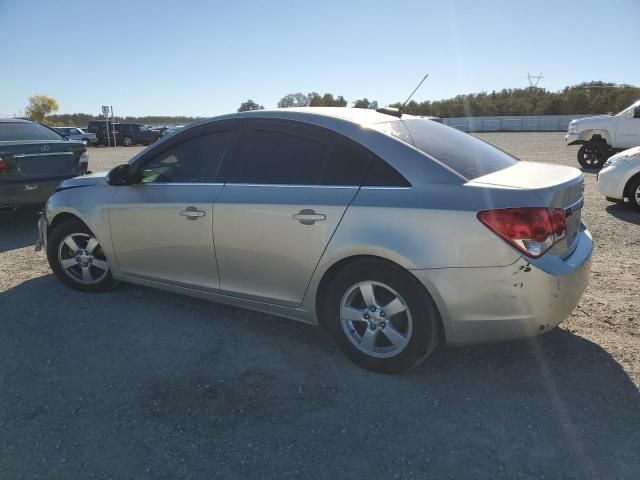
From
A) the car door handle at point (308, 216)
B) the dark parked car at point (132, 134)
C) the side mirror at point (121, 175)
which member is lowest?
the car door handle at point (308, 216)

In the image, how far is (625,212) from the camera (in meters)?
7.62

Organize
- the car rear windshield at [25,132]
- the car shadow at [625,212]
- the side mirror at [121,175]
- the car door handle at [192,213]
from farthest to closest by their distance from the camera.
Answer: the car shadow at [625,212]
the car rear windshield at [25,132]
the side mirror at [121,175]
the car door handle at [192,213]

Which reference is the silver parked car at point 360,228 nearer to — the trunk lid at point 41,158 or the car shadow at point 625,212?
the trunk lid at point 41,158

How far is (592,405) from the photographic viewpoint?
271 cm

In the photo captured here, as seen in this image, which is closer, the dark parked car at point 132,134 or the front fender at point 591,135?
the front fender at point 591,135

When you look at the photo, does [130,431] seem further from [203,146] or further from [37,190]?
[37,190]

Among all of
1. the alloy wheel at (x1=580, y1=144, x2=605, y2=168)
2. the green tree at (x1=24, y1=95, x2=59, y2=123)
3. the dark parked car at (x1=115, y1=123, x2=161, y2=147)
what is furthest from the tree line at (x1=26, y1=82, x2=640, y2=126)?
the alloy wheel at (x1=580, y1=144, x2=605, y2=168)

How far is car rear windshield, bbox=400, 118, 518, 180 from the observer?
300cm

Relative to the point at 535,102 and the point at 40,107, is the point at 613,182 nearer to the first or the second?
the point at 535,102

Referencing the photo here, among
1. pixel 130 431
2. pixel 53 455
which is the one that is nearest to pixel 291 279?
pixel 130 431

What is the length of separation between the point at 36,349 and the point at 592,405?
11.7 feet

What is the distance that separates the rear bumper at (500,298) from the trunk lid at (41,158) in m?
5.91

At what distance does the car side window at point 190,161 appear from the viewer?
3.68 meters

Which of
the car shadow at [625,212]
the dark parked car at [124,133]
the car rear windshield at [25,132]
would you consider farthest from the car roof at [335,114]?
the dark parked car at [124,133]
